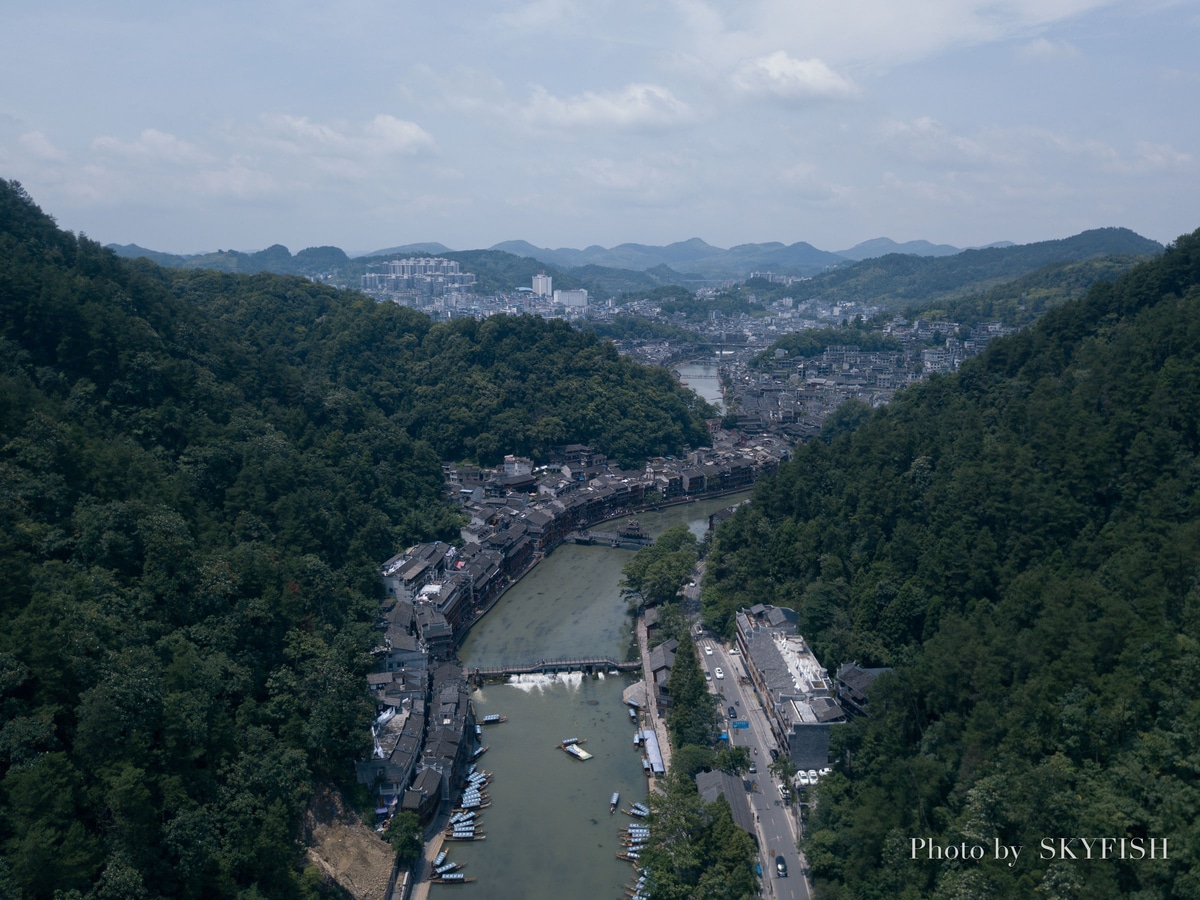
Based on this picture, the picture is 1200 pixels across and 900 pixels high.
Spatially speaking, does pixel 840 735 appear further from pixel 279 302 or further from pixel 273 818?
pixel 279 302

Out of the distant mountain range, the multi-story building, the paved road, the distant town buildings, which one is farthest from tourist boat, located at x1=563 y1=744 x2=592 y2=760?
the distant town buildings

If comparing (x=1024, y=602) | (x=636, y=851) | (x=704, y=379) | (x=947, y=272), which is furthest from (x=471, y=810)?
(x=947, y=272)

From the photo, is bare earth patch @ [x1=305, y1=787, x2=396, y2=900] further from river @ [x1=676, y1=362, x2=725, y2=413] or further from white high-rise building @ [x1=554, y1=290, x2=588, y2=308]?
white high-rise building @ [x1=554, y1=290, x2=588, y2=308]

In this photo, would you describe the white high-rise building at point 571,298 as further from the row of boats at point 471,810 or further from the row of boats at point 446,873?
the row of boats at point 446,873

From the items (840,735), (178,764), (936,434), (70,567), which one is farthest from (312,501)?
(936,434)

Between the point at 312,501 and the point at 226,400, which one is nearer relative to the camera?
the point at 312,501

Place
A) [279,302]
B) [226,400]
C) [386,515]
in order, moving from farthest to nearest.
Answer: [279,302] → [386,515] → [226,400]
